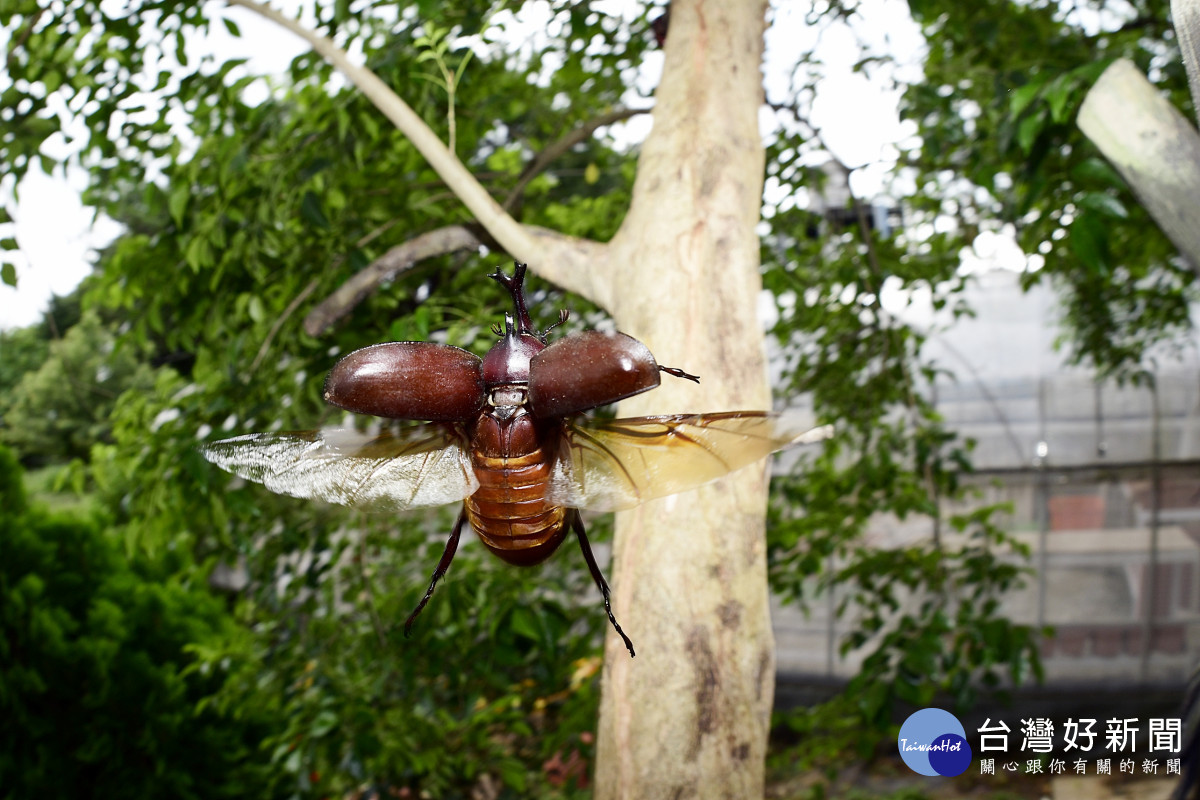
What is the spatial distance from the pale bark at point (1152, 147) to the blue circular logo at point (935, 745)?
0.55 meters

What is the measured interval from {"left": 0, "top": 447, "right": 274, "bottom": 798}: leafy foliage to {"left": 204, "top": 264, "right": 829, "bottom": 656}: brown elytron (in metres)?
2.47

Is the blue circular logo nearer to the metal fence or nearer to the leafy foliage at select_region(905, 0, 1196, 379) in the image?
the leafy foliage at select_region(905, 0, 1196, 379)

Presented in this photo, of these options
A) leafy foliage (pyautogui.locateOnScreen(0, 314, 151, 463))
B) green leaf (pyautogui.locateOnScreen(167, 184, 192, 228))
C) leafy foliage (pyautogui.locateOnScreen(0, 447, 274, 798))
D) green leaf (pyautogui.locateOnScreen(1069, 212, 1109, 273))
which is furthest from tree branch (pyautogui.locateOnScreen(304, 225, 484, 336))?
leafy foliage (pyautogui.locateOnScreen(0, 447, 274, 798))

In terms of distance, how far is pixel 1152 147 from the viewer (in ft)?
2.33

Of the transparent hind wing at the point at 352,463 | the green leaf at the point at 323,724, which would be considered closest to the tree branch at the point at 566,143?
the transparent hind wing at the point at 352,463

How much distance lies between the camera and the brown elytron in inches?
11.5

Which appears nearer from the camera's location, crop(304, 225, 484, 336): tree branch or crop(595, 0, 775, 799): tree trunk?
crop(595, 0, 775, 799): tree trunk

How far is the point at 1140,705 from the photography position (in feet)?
12.5

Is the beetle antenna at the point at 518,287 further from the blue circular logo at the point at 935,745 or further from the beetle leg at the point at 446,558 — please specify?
the blue circular logo at the point at 935,745

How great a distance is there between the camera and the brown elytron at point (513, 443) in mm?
292

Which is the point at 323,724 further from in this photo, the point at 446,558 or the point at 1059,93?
the point at 1059,93

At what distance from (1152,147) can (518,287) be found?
735 millimetres

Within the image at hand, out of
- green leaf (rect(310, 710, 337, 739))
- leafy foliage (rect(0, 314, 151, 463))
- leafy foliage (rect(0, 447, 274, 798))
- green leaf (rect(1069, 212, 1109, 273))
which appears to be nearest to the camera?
green leaf (rect(1069, 212, 1109, 273))

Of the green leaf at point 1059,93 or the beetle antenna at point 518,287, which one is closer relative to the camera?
the beetle antenna at point 518,287
